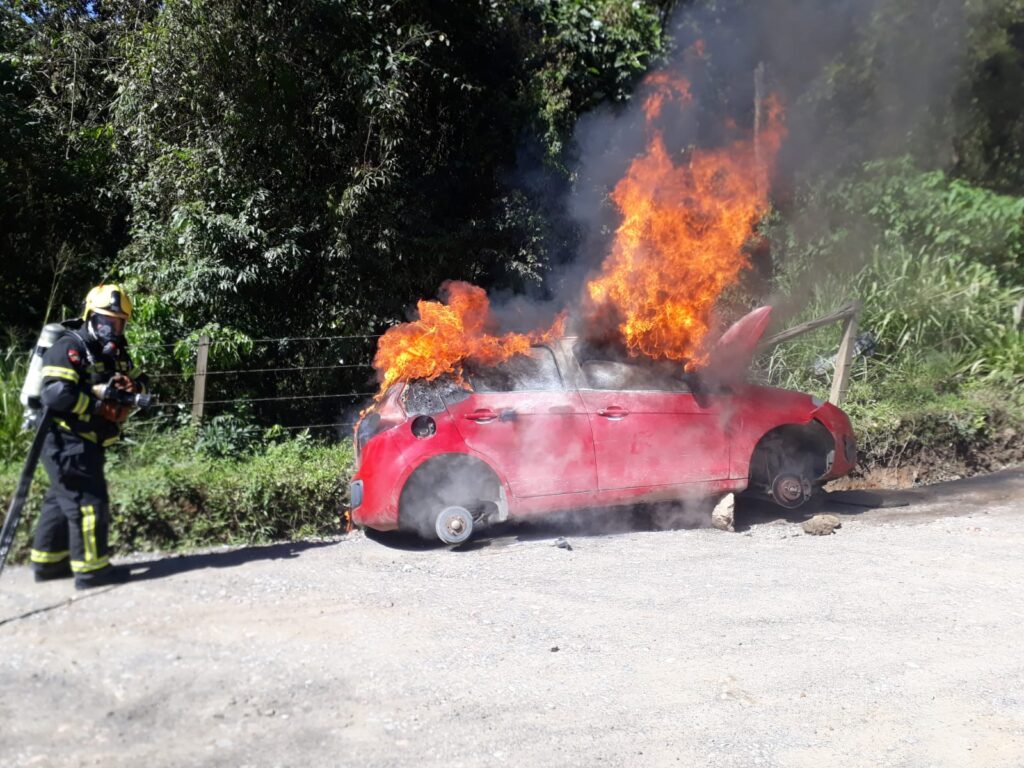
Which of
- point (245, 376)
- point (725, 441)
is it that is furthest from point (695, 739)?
point (245, 376)

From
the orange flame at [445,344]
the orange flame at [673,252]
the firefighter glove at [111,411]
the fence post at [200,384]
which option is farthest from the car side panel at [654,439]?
the fence post at [200,384]

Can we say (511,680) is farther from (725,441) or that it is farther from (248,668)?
(725,441)

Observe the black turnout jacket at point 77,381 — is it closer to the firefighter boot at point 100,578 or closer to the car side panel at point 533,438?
the firefighter boot at point 100,578

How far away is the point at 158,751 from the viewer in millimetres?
3623

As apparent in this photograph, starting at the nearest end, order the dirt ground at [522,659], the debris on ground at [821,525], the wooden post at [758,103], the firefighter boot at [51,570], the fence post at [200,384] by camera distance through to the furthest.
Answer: the dirt ground at [522,659], the firefighter boot at [51,570], the debris on ground at [821,525], the fence post at [200,384], the wooden post at [758,103]

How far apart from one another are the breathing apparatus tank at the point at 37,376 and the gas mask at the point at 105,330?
162 mm

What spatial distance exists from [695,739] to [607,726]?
0.38 m

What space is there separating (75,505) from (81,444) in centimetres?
34

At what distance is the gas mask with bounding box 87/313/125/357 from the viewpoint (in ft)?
17.4

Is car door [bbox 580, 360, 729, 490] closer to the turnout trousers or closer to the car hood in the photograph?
the car hood

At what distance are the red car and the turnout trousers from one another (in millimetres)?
1675

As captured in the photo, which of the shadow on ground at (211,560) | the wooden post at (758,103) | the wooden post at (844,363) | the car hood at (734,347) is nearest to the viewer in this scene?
the shadow on ground at (211,560)

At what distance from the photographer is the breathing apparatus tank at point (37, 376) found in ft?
16.7

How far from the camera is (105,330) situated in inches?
209
